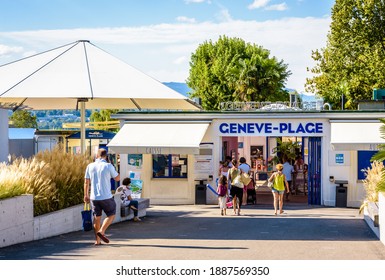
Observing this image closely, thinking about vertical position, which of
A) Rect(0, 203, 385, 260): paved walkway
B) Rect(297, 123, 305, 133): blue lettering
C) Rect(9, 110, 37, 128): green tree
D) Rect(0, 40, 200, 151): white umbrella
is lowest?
Rect(0, 203, 385, 260): paved walkway

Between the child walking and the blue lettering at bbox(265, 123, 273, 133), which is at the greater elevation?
the blue lettering at bbox(265, 123, 273, 133)

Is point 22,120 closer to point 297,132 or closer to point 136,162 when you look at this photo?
point 136,162

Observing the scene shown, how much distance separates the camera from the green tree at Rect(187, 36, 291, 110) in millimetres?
65812

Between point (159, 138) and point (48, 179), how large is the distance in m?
10.6

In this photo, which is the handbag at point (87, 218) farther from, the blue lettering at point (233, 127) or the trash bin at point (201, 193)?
the blue lettering at point (233, 127)

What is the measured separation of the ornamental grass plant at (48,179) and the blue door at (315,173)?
1120 cm

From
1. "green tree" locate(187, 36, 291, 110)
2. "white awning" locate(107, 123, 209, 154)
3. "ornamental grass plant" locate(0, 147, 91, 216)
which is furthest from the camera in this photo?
"green tree" locate(187, 36, 291, 110)

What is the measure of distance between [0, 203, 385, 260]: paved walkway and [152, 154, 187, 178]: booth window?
635cm

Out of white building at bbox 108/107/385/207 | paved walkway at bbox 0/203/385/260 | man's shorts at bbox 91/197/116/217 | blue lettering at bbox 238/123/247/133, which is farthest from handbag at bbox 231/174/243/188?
man's shorts at bbox 91/197/116/217

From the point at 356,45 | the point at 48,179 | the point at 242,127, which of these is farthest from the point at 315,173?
the point at 356,45

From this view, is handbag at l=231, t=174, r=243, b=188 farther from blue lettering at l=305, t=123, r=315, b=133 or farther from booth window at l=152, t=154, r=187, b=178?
booth window at l=152, t=154, r=187, b=178

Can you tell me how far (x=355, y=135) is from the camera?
24125mm

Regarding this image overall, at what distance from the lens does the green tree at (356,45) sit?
46759 mm
